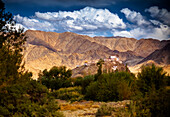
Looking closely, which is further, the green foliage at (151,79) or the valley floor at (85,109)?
the green foliage at (151,79)

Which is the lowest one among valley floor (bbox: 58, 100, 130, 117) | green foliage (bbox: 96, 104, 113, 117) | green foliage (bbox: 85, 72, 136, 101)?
valley floor (bbox: 58, 100, 130, 117)

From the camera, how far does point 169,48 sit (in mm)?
172625

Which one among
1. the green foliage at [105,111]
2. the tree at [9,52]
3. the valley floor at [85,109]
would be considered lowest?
the valley floor at [85,109]

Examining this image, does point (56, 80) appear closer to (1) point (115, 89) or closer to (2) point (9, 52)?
(1) point (115, 89)

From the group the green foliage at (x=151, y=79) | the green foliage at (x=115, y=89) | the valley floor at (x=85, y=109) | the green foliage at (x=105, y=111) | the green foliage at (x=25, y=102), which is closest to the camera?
the green foliage at (x=25, y=102)

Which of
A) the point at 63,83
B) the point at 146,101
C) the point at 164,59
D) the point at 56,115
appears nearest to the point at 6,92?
the point at 56,115

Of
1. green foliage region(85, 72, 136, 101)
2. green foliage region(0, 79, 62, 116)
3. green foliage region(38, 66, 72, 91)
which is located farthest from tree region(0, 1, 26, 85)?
green foliage region(38, 66, 72, 91)

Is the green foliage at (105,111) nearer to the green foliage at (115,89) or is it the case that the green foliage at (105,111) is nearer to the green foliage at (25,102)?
the green foliage at (25,102)

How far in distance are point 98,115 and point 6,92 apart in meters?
4.64

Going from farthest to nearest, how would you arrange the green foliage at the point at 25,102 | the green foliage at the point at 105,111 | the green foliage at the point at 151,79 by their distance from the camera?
the green foliage at the point at 151,79 < the green foliage at the point at 105,111 < the green foliage at the point at 25,102

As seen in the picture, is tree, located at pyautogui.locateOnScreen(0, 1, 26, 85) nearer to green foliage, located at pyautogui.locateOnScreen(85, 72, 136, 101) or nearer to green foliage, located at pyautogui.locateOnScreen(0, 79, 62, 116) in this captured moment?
green foliage, located at pyautogui.locateOnScreen(0, 79, 62, 116)

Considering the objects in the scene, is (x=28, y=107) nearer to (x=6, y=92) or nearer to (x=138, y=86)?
(x=6, y=92)

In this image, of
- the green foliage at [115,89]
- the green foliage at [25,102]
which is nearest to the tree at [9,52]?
the green foliage at [25,102]

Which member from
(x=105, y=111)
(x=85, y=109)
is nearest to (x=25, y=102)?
(x=105, y=111)
